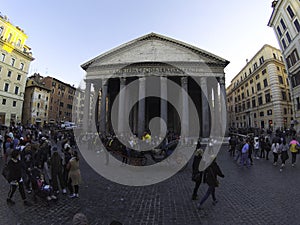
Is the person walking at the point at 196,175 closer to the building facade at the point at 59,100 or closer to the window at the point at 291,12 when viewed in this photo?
the window at the point at 291,12

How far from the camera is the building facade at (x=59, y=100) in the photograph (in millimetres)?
46156

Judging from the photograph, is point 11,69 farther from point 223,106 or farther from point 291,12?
point 291,12

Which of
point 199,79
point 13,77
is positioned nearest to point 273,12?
point 199,79

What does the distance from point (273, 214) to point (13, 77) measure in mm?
41478

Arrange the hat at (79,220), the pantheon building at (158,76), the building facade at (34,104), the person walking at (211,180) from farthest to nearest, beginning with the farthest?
the building facade at (34,104) < the pantheon building at (158,76) < the person walking at (211,180) < the hat at (79,220)

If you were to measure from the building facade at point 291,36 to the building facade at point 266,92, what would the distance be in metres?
6.66

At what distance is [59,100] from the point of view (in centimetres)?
4916

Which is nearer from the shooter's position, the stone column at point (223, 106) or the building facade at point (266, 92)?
the stone column at point (223, 106)

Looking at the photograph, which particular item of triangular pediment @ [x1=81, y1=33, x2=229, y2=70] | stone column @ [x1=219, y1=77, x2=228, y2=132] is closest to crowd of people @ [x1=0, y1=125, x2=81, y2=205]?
triangular pediment @ [x1=81, y1=33, x2=229, y2=70]

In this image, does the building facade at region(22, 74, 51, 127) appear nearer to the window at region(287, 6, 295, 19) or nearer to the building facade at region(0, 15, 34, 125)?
the building facade at region(0, 15, 34, 125)

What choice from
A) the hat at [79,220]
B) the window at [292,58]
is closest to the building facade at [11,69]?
the hat at [79,220]

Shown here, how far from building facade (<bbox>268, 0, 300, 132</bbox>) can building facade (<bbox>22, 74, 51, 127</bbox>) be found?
47.2m

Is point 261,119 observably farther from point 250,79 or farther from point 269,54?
point 269,54

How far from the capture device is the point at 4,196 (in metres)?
5.08
